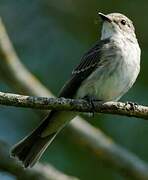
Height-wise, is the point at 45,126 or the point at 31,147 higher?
the point at 45,126

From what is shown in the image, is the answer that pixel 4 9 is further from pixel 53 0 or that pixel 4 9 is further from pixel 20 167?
pixel 20 167

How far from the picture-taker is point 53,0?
11.3 metres

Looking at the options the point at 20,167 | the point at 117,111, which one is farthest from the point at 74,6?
the point at 117,111

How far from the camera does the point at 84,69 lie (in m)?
8.30

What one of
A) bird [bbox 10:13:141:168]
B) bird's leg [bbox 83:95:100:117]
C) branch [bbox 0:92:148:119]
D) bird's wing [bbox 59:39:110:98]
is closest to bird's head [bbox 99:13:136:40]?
bird [bbox 10:13:141:168]

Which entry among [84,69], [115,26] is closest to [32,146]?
[84,69]

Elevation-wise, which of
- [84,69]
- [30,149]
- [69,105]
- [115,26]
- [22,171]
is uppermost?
[115,26]

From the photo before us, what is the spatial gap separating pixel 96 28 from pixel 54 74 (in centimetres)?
103

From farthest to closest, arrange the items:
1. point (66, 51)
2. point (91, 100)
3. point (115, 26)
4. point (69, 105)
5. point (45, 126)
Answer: point (66, 51), point (115, 26), point (45, 126), point (91, 100), point (69, 105)

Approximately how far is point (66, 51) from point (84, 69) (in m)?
3.82

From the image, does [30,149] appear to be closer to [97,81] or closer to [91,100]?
[97,81]

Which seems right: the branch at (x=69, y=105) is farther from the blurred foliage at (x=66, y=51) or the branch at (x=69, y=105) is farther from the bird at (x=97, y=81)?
the blurred foliage at (x=66, y=51)

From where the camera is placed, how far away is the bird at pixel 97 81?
788 cm

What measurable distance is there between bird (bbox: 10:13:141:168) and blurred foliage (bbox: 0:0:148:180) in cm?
201
